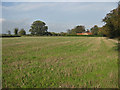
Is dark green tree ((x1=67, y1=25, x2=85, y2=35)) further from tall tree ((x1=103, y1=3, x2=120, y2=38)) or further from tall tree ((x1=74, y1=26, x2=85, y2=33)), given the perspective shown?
tall tree ((x1=103, y1=3, x2=120, y2=38))

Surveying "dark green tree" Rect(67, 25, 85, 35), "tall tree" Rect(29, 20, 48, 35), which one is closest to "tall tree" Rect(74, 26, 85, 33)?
"dark green tree" Rect(67, 25, 85, 35)

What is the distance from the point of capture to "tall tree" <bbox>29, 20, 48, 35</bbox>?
99.8 meters

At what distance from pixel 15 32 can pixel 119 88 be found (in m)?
94.5

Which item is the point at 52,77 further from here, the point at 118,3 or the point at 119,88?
the point at 118,3

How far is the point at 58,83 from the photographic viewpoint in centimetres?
357

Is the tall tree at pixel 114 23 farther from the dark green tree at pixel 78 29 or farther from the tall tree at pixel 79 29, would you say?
the tall tree at pixel 79 29

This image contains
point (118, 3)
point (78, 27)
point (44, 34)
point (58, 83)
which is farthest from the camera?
point (78, 27)

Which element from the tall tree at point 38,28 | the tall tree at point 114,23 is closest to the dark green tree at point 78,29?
the tall tree at point 38,28

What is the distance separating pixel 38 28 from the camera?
329 ft

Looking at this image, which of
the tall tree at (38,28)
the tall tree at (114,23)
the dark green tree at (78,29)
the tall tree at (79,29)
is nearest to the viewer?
the tall tree at (114,23)

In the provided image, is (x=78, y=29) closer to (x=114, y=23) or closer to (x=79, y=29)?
(x=79, y=29)

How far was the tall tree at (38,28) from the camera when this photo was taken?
327 feet

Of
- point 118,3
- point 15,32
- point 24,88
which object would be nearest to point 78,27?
point 15,32

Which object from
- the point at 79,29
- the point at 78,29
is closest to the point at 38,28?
the point at 78,29
